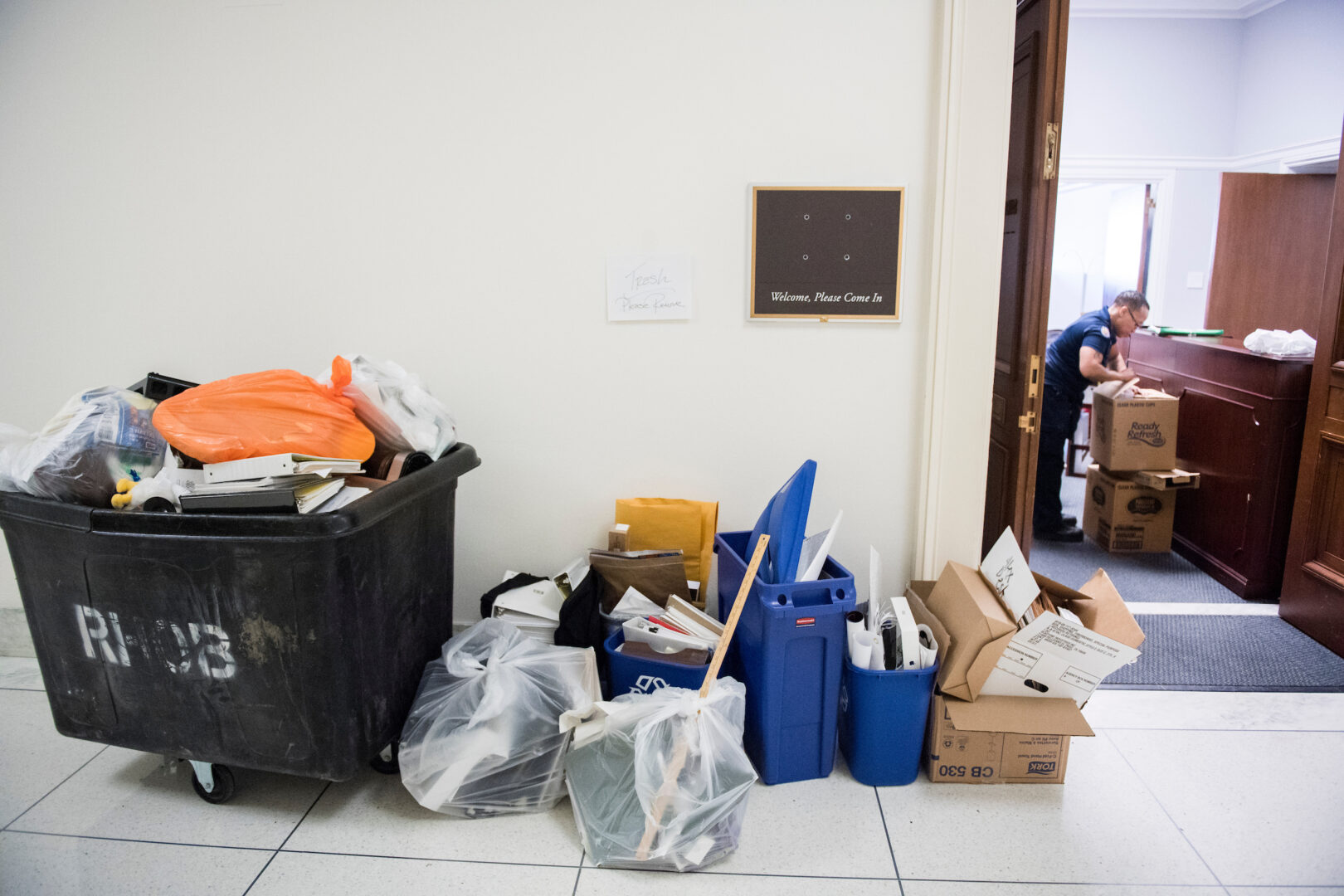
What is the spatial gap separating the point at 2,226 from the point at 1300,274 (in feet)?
19.6

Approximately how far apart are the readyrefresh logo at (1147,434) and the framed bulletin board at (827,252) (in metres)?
2.06

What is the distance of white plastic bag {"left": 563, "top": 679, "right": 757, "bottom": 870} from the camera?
1.67 m

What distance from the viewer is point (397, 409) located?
195cm

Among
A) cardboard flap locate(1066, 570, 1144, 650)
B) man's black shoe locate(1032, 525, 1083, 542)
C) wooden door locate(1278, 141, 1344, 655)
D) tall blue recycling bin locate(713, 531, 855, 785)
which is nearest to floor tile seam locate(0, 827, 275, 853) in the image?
tall blue recycling bin locate(713, 531, 855, 785)

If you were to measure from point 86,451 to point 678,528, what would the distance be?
4.65 feet

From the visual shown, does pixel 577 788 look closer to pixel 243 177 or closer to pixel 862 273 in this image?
pixel 862 273

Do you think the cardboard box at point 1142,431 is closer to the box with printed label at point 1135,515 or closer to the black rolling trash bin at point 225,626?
the box with printed label at point 1135,515

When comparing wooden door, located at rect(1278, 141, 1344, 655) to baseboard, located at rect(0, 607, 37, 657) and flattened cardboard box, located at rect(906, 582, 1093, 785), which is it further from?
baseboard, located at rect(0, 607, 37, 657)

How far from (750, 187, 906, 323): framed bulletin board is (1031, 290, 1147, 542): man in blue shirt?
213 cm

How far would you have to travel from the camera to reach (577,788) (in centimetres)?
181

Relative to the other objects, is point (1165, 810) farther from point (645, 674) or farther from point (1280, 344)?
point (1280, 344)

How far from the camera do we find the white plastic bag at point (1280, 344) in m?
3.21

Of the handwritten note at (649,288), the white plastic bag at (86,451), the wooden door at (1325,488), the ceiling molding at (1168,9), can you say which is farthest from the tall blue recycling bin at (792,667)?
the ceiling molding at (1168,9)

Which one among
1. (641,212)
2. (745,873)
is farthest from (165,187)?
(745,873)
